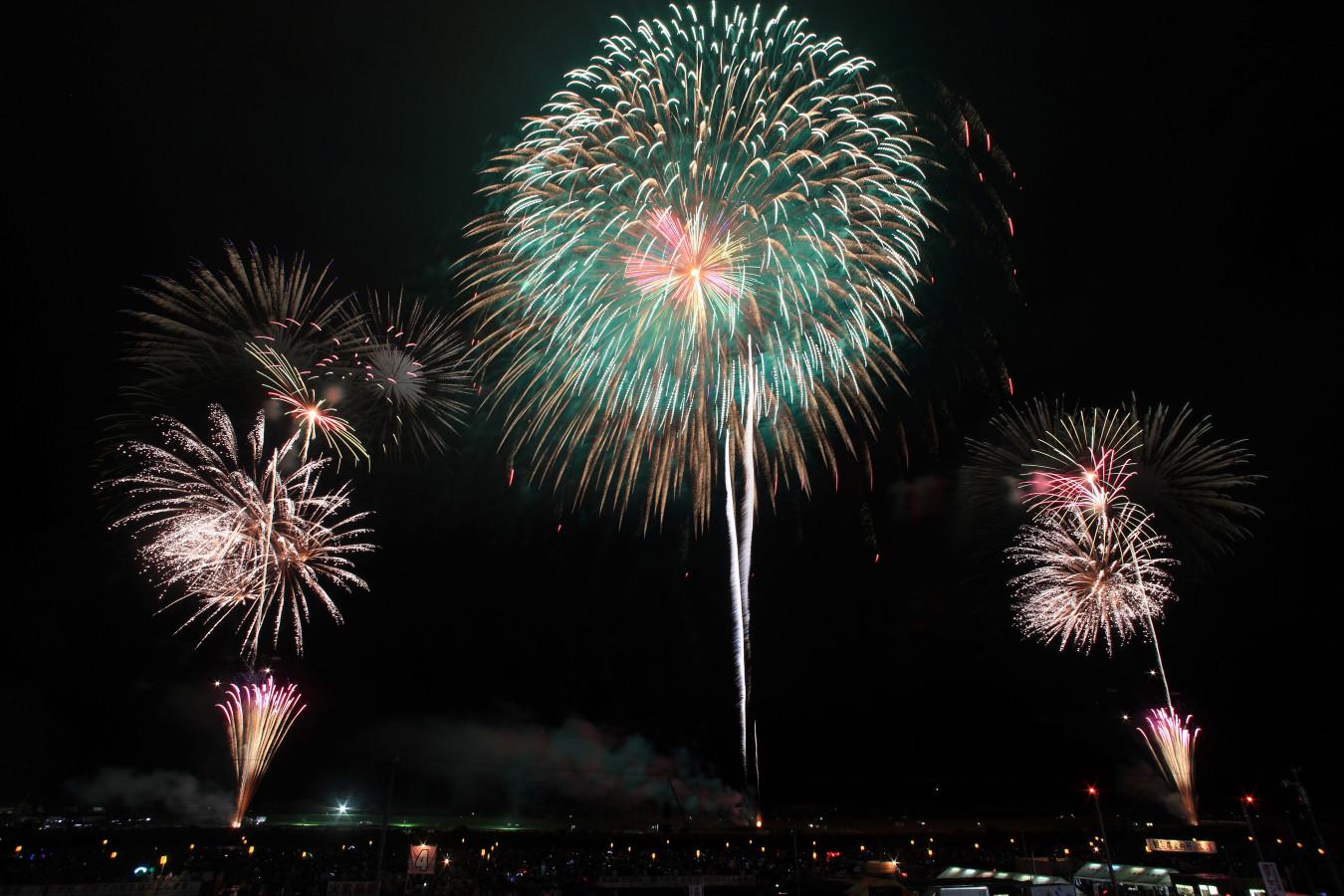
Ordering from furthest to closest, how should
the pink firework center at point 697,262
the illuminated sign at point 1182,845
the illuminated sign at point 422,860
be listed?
the illuminated sign at point 1182,845
the illuminated sign at point 422,860
the pink firework center at point 697,262

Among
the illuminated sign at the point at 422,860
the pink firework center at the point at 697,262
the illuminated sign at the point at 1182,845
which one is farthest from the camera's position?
the illuminated sign at the point at 1182,845

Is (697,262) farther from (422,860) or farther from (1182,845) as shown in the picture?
(1182,845)

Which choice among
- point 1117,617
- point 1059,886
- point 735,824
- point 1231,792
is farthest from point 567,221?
point 735,824

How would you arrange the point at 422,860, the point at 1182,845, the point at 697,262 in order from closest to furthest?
the point at 697,262
the point at 422,860
the point at 1182,845

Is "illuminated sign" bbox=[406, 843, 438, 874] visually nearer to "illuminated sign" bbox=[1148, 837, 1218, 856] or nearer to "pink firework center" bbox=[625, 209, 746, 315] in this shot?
"pink firework center" bbox=[625, 209, 746, 315]

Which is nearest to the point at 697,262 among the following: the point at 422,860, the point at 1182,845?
the point at 422,860

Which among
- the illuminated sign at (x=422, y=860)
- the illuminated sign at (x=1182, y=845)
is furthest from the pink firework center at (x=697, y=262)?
the illuminated sign at (x=1182, y=845)

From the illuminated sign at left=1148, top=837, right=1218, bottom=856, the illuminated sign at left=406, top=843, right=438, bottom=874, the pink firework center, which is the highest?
the pink firework center

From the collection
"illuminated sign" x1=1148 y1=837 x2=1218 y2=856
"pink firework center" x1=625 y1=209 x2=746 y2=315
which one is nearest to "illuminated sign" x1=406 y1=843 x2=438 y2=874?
"pink firework center" x1=625 y1=209 x2=746 y2=315

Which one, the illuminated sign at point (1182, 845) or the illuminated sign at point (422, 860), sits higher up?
the illuminated sign at point (422, 860)

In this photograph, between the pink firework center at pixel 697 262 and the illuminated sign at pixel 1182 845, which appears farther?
the illuminated sign at pixel 1182 845

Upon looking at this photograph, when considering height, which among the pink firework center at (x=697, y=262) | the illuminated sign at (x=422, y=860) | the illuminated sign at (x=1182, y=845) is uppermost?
the pink firework center at (x=697, y=262)

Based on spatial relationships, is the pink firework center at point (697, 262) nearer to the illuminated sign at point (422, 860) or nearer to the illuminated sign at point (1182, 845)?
the illuminated sign at point (422, 860)
